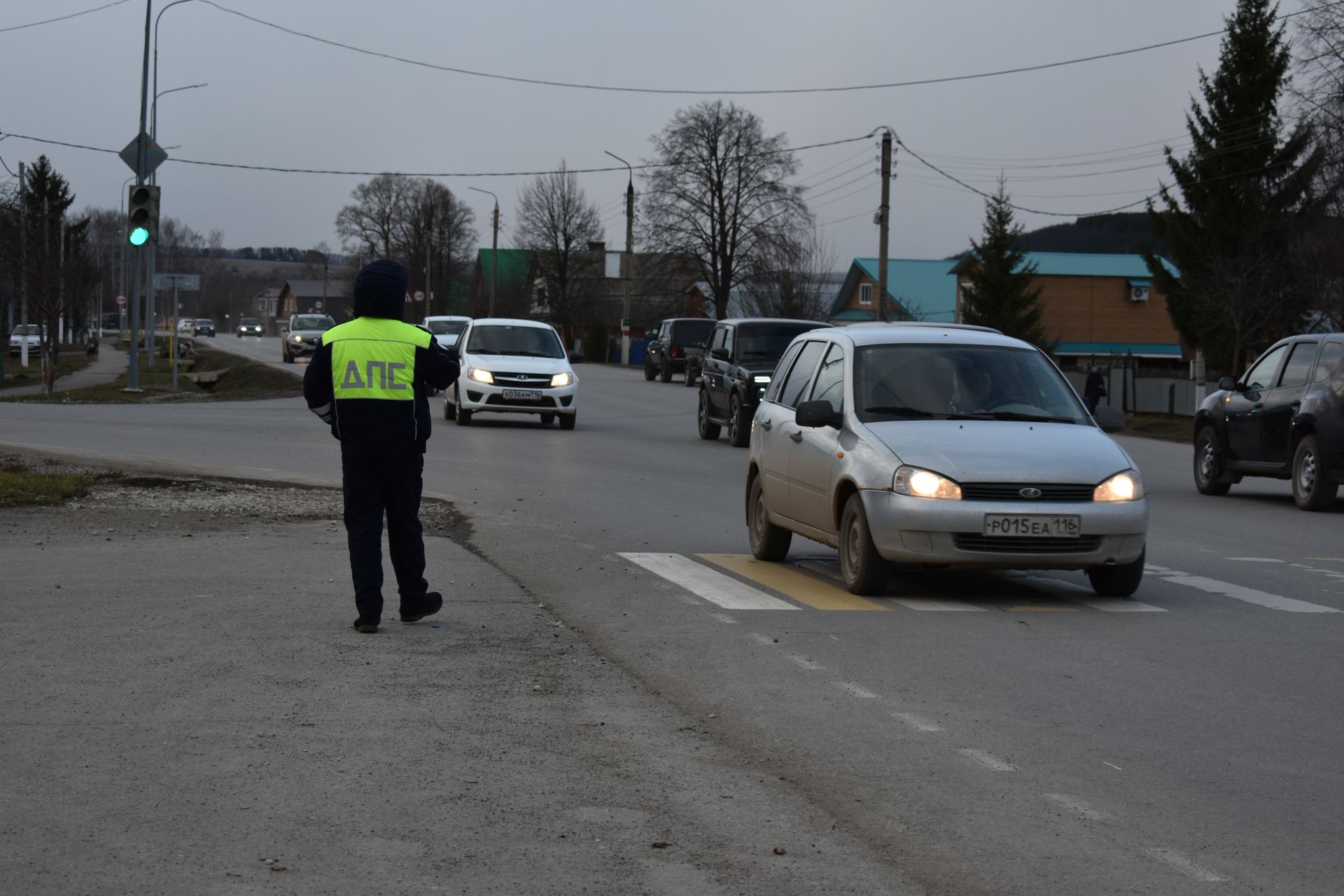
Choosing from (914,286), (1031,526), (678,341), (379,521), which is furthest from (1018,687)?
(914,286)

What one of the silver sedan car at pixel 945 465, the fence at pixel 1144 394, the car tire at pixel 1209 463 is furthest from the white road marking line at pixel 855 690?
Answer: the fence at pixel 1144 394

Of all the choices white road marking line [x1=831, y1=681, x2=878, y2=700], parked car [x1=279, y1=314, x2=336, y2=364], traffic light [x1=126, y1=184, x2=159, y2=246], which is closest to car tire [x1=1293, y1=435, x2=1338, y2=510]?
white road marking line [x1=831, y1=681, x2=878, y2=700]

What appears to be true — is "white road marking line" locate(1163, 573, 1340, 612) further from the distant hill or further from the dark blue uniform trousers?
the distant hill

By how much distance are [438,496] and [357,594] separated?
722 cm

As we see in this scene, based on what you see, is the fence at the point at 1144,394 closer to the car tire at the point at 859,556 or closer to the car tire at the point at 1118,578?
the car tire at the point at 1118,578

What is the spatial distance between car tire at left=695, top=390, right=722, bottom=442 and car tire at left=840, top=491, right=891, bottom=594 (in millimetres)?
15470

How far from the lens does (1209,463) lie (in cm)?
1872

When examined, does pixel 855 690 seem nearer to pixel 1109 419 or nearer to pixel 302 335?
pixel 1109 419

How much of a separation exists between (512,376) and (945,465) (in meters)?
17.5

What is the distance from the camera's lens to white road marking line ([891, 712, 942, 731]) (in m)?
6.17

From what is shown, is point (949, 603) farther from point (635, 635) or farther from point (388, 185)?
point (388, 185)

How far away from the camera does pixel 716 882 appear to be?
4.27 metres

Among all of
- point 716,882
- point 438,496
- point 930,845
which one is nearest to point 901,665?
point 930,845

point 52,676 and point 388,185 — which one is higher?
point 388,185
